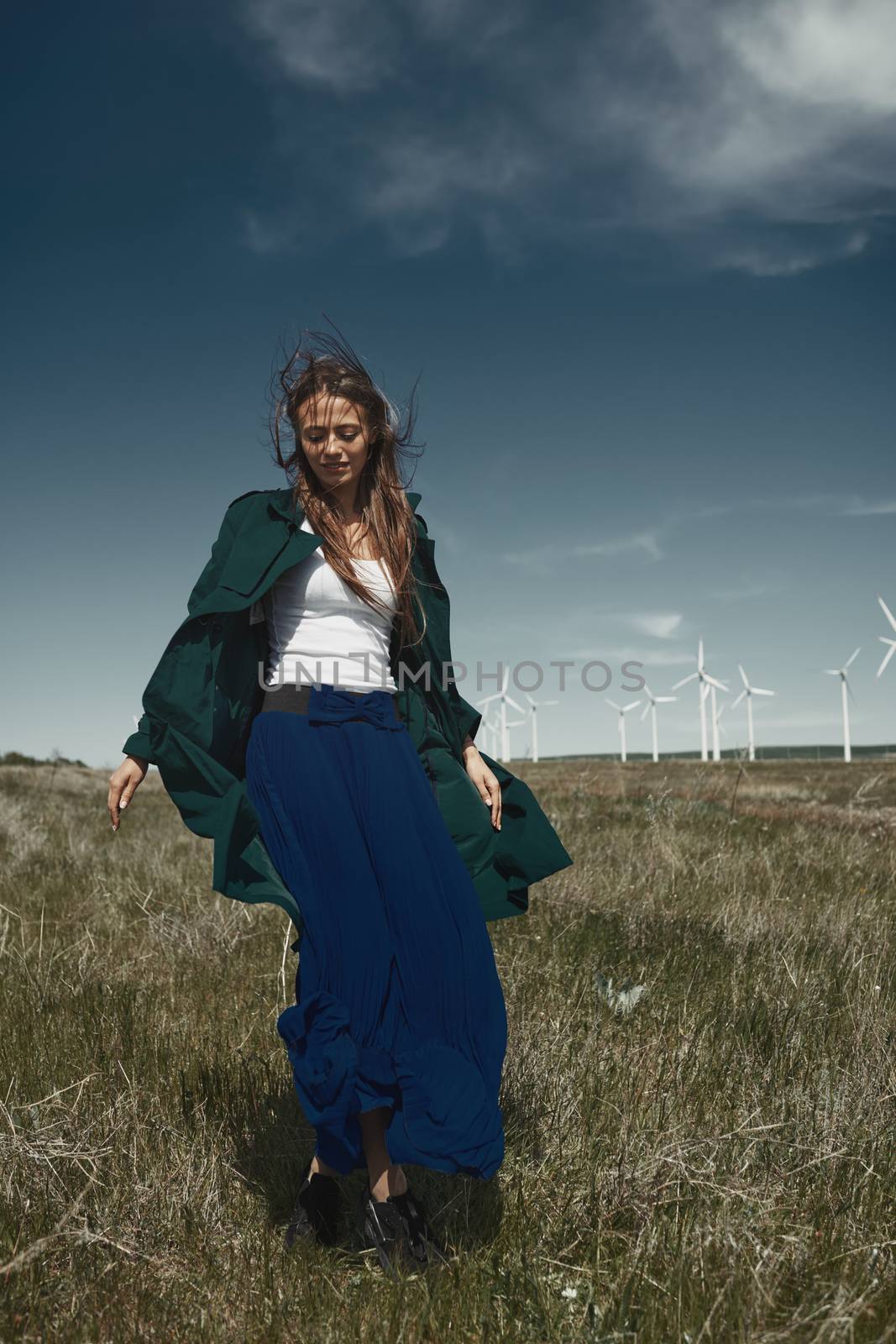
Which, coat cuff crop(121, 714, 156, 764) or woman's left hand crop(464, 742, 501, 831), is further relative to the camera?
woman's left hand crop(464, 742, 501, 831)

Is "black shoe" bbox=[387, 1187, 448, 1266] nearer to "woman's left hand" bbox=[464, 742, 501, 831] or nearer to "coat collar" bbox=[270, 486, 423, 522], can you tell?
"woman's left hand" bbox=[464, 742, 501, 831]

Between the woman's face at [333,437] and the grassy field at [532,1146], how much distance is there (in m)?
2.24

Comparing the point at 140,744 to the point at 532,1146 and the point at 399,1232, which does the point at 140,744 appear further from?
the point at 532,1146

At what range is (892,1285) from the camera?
225 centimetres

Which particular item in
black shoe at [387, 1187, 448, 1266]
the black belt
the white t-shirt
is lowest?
black shoe at [387, 1187, 448, 1266]

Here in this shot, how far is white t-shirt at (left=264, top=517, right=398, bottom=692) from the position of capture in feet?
9.86

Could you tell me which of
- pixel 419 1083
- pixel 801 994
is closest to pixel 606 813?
pixel 801 994

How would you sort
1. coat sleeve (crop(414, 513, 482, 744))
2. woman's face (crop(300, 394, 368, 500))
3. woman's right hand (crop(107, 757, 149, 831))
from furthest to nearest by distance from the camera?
coat sleeve (crop(414, 513, 482, 744)), woman's face (crop(300, 394, 368, 500)), woman's right hand (crop(107, 757, 149, 831))

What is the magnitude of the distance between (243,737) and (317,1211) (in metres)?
1.47

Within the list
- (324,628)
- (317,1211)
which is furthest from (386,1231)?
(324,628)

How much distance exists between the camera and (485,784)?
326 centimetres

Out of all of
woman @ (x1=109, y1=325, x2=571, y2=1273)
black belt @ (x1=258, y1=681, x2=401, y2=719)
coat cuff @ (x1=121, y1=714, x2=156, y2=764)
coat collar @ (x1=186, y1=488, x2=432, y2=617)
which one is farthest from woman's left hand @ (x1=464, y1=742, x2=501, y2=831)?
coat cuff @ (x1=121, y1=714, x2=156, y2=764)

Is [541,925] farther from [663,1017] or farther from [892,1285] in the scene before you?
[892,1285]

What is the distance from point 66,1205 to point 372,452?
2.59m
